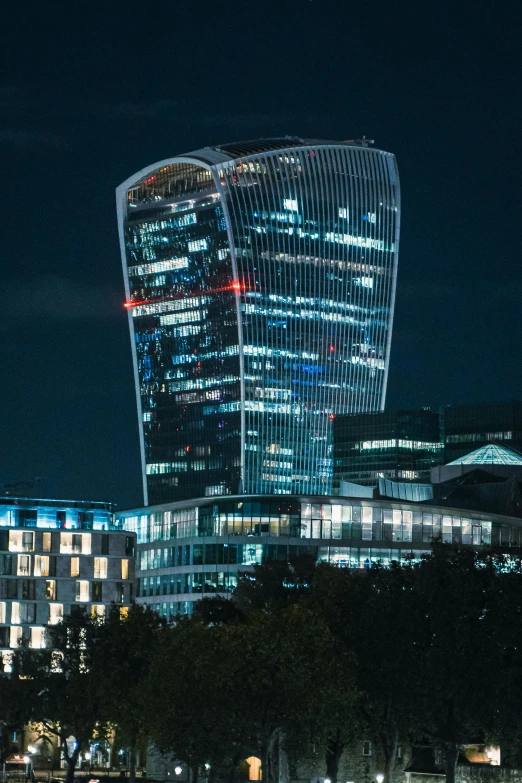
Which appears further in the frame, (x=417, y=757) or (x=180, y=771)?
(x=180, y=771)

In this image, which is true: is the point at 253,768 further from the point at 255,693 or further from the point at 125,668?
the point at 255,693

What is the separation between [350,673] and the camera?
401 ft

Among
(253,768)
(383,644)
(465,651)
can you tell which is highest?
(383,644)

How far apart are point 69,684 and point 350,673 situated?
36675 mm

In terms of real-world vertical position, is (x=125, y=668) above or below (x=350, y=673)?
above

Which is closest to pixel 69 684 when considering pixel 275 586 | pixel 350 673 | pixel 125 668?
pixel 125 668

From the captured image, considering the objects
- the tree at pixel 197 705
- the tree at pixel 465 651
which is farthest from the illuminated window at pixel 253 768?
the tree at pixel 197 705

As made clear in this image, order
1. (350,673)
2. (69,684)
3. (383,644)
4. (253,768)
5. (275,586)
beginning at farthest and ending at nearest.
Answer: (253,768)
(275,586)
(69,684)
(383,644)
(350,673)

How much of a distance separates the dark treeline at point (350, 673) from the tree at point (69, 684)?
733 cm

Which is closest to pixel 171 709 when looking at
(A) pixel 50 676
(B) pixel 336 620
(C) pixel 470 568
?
(B) pixel 336 620

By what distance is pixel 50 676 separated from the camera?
157 meters

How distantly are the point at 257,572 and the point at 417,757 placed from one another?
976 inches

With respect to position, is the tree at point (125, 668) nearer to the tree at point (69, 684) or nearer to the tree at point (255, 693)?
the tree at point (69, 684)

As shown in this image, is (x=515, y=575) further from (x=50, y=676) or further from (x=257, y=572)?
(x=50, y=676)
